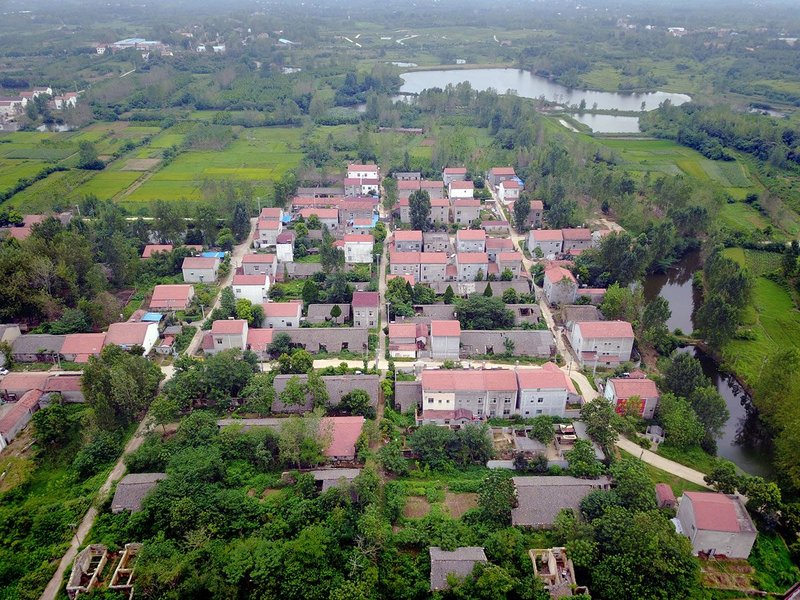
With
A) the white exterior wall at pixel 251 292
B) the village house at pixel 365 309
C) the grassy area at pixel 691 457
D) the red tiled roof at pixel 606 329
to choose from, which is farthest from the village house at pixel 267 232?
the grassy area at pixel 691 457

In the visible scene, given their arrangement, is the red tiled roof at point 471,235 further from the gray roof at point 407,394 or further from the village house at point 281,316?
the gray roof at point 407,394

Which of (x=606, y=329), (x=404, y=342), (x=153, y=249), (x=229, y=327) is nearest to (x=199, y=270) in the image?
(x=153, y=249)

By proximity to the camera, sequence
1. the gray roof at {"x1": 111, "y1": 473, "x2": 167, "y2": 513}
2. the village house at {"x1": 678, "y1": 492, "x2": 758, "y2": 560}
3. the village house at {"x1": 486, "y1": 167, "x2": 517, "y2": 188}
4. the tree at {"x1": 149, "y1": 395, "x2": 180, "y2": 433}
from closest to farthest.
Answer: the village house at {"x1": 678, "y1": 492, "x2": 758, "y2": 560} → the gray roof at {"x1": 111, "y1": 473, "x2": 167, "y2": 513} → the tree at {"x1": 149, "y1": 395, "x2": 180, "y2": 433} → the village house at {"x1": 486, "y1": 167, "x2": 517, "y2": 188}

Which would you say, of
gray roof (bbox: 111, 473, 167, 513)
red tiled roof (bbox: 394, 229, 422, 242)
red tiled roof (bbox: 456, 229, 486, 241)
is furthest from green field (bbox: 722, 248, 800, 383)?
gray roof (bbox: 111, 473, 167, 513)

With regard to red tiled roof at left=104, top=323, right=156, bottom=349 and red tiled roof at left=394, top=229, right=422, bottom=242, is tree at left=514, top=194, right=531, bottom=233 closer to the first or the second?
red tiled roof at left=394, top=229, right=422, bottom=242

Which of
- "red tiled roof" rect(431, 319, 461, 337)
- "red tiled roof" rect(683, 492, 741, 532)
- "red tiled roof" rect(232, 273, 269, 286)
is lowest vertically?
"red tiled roof" rect(683, 492, 741, 532)

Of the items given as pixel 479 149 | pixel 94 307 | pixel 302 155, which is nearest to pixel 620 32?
pixel 479 149

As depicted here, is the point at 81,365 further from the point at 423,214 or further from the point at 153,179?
the point at 153,179
